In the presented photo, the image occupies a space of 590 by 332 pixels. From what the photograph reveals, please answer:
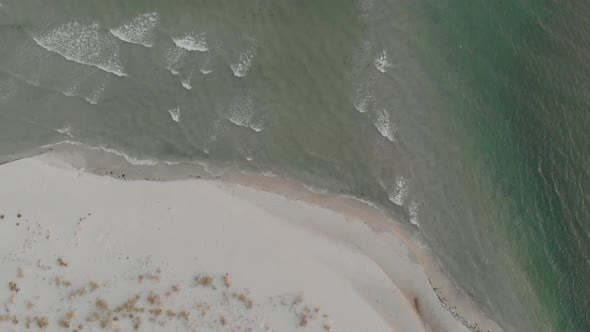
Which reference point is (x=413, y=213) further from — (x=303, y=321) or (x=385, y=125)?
(x=303, y=321)

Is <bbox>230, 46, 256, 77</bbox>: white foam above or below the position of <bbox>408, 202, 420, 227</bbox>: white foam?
above

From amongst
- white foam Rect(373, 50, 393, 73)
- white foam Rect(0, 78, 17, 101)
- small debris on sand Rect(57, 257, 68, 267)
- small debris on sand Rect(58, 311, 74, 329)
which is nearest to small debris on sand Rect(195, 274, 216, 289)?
small debris on sand Rect(58, 311, 74, 329)

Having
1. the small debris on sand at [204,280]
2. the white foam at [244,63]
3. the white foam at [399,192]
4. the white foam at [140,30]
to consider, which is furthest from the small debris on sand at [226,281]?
the white foam at [140,30]

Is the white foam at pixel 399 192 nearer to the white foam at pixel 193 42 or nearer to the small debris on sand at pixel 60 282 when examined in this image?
the white foam at pixel 193 42

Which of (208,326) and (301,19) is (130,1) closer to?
(301,19)

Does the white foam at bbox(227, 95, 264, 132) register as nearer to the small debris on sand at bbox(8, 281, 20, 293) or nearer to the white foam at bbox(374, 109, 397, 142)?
the white foam at bbox(374, 109, 397, 142)
